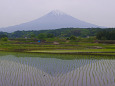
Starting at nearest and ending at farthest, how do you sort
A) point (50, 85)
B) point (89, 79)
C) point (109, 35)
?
point (50, 85) → point (89, 79) → point (109, 35)

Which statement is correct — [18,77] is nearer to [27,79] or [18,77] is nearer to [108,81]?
[27,79]

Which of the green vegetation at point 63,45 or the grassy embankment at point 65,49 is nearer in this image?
the grassy embankment at point 65,49

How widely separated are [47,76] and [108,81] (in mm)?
3110

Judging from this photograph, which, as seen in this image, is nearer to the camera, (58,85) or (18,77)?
(58,85)

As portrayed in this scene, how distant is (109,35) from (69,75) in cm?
3609

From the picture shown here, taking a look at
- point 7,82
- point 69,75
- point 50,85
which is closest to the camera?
point 50,85

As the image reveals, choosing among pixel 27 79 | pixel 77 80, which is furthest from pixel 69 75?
pixel 27 79

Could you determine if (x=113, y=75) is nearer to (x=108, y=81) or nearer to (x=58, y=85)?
(x=108, y=81)

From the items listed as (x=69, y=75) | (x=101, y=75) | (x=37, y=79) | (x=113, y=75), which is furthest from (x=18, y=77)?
(x=113, y=75)

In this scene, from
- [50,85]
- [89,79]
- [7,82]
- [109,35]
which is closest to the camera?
[50,85]

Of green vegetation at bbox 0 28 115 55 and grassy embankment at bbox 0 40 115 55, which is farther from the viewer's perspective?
green vegetation at bbox 0 28 115 55

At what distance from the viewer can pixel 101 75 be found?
8.13 m

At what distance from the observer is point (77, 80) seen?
7254mm

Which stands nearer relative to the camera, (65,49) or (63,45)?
(65,49)
